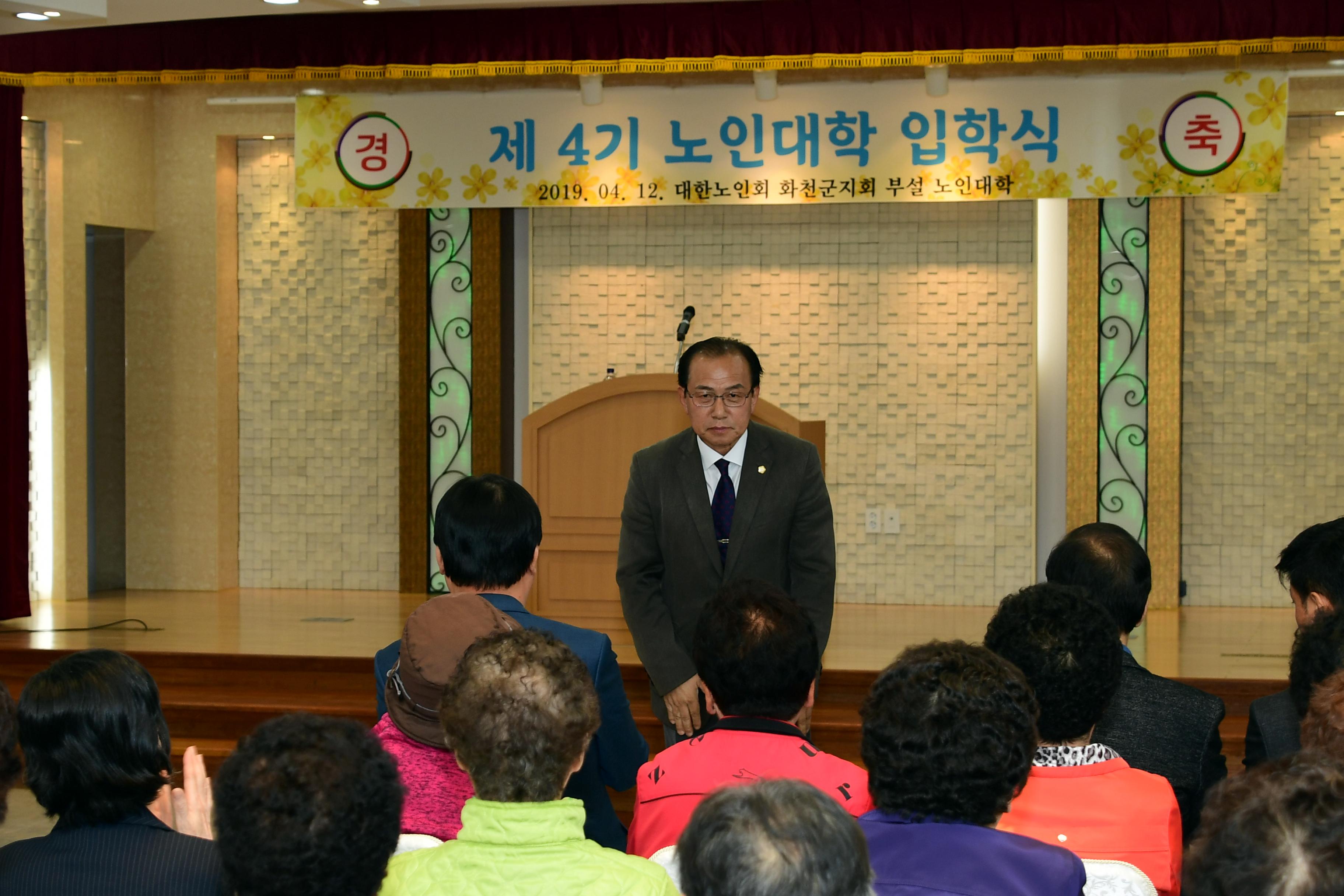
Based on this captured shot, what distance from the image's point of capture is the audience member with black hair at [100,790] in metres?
1.80

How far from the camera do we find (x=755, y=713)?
2291 mm

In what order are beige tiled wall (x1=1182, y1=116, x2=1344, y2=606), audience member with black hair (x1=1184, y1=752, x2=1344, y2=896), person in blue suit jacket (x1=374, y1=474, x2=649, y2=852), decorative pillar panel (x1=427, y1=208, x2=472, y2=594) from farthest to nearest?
decorative pillar panel (x1=427, y1=208, x2=472, y2=594)
beige tiled wall (x1=1182, y1=116, x2=1344, y2=606)
person in blue suit jacket (x1=374, y1=474, x2=649, y2=852)
audience member with black hair (x1=1184, y1=752, x2=1344, y2=896)

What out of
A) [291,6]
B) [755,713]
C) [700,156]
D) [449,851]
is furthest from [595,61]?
[449,851]

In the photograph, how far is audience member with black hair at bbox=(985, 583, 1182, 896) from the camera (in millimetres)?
2010

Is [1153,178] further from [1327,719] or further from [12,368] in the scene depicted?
[12,368]

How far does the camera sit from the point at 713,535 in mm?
3559

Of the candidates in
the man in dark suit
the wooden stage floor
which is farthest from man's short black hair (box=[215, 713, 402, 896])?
the wooden stage floor

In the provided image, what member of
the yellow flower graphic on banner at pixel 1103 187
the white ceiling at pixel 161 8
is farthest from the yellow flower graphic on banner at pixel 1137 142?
the white ceiling at pixel 161 8

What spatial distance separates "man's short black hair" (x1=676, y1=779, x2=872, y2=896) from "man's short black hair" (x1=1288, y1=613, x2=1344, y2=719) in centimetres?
123

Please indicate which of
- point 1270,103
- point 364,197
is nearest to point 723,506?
point 364,197

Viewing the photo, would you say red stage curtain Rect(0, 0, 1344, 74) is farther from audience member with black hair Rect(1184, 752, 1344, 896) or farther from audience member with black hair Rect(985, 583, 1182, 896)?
audience member with black hair Rect(1184, 752, 1344, 896)

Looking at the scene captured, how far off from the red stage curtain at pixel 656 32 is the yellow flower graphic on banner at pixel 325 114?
32cm

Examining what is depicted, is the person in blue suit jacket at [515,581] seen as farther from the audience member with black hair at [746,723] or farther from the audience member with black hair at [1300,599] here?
the audience member with black hair at [1300,599]

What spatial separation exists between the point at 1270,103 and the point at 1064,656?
5023 millimetres
